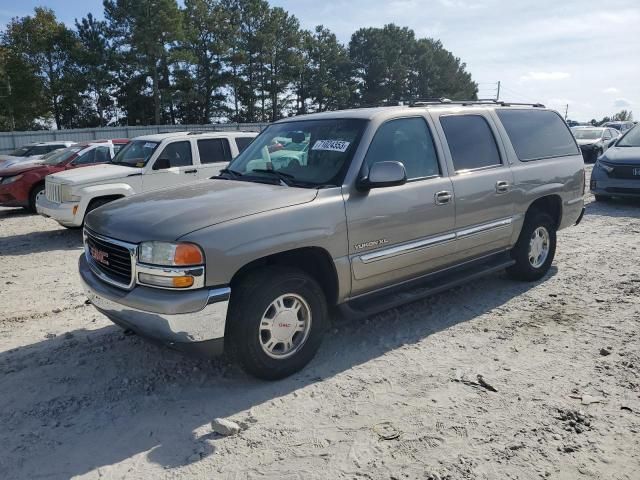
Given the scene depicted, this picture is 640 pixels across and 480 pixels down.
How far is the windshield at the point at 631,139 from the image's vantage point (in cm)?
1144

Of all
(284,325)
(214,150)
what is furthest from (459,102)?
(214,150)

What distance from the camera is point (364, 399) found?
11.6 feet

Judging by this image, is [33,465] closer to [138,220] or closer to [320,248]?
[138,220]

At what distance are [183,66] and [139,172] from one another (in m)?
39.1

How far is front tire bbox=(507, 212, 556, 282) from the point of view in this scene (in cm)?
569

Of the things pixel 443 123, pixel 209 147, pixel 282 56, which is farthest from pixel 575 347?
pixel 282 56

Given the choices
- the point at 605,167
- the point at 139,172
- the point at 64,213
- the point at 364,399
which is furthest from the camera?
the point at 605,167

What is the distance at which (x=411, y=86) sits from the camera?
219 feet

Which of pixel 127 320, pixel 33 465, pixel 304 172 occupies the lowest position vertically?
pixel 33 465

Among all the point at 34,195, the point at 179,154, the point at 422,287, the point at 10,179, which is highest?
the point at 179,154

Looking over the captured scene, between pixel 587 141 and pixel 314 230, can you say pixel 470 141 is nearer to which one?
pixel 314 230

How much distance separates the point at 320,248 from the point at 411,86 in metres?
67.0

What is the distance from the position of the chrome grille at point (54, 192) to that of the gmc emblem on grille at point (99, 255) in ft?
18.0

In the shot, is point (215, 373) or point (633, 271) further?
point (633, 271)
